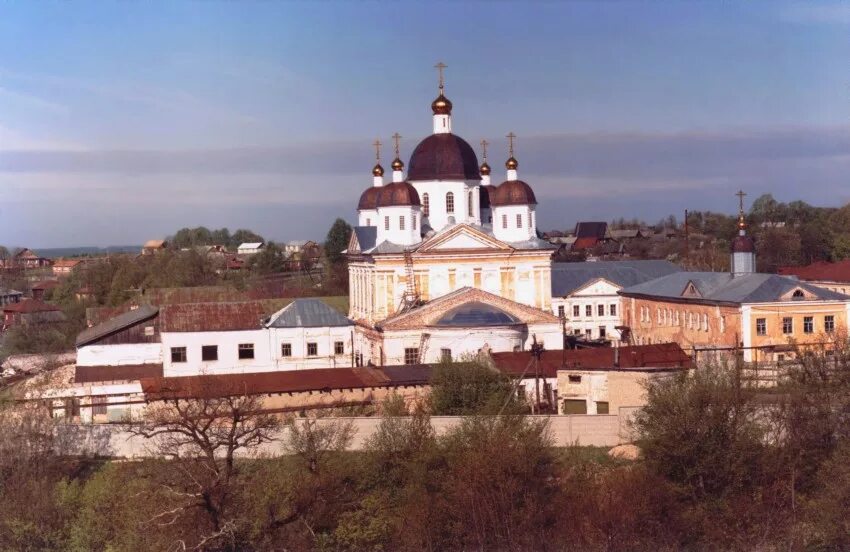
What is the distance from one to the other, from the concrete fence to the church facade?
26.9 ft

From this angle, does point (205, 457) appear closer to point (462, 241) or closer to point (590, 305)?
point (462, 241)

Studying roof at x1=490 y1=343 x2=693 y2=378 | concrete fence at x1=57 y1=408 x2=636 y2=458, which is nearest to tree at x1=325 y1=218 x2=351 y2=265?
roof at x1=490 y1=343 x2=693 y2=378

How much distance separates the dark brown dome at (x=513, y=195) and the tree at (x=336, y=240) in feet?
116

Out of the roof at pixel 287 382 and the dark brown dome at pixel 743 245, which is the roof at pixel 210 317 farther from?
the dark brown dome at pixel 743 245

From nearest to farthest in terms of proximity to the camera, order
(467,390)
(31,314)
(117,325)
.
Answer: (467,390), (117,325), (31,314)

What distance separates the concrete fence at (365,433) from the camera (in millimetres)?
27438

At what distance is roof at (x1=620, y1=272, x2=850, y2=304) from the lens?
3578 cm

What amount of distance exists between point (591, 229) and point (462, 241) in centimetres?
7449

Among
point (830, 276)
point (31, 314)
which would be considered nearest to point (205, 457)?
point (830, 276)

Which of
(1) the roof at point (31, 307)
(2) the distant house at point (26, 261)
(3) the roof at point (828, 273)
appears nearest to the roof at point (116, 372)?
(1) the roof at point (31, 307)

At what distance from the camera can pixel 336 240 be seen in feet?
262

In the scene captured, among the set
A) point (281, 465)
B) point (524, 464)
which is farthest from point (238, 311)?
point (524, 464)

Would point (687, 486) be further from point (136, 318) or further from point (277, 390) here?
point (136, 318)

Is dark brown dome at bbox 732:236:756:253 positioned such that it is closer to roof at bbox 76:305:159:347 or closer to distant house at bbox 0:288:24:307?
roof at bbox 76:305:159:347
